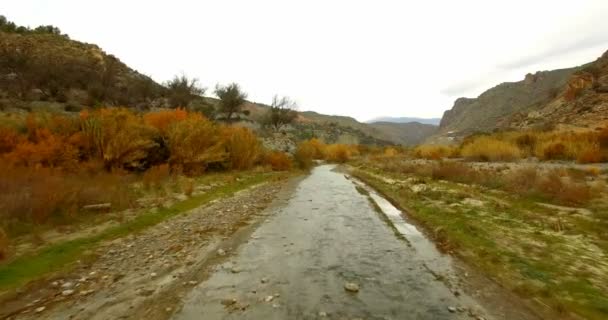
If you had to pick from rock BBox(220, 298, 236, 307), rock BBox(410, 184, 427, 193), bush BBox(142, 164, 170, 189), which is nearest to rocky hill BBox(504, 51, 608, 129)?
rock BBox(410, 184, 427, 193)

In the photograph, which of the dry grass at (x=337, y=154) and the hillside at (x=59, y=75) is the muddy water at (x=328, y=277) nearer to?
the hillside at (x=59, y=75)

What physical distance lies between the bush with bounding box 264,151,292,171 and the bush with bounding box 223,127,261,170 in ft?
14.3

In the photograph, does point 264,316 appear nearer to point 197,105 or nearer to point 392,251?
point 392,251

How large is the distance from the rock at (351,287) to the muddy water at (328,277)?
16 centimetres

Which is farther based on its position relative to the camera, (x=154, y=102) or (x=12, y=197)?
(x=154, y=102)

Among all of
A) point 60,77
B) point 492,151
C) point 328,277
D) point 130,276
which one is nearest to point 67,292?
point 130,276

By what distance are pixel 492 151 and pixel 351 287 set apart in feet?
107

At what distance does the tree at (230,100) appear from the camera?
67.1 m

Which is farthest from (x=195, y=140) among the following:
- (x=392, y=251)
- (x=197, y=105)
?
(x=197, y=105)

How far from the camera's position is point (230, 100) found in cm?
6700

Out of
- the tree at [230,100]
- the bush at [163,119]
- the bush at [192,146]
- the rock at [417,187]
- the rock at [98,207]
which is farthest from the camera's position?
the tree at [230,100]

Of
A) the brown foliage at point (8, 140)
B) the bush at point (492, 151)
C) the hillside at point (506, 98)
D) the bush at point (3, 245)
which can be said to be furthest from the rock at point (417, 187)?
the hillside at point (506, 98)

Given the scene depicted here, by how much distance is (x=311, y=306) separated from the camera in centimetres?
653

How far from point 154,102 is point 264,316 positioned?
49.7 metres
